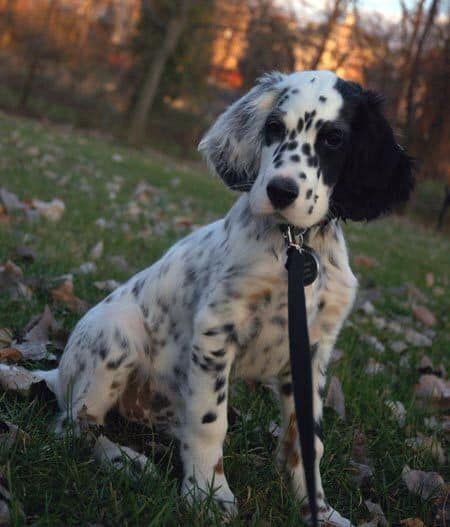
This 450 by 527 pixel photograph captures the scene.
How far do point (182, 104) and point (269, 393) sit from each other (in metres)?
27.0

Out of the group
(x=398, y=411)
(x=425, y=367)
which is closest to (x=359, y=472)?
(x=398, y=411)

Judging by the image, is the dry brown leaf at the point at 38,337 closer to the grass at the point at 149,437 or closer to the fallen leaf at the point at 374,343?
the grass at the point at 149,437

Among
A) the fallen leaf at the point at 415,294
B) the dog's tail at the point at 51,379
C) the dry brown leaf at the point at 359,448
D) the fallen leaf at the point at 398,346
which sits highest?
the fallen leaf at the point at 415,294

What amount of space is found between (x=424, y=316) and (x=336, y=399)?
9.50 ft

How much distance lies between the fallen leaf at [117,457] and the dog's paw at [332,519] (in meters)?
0.67

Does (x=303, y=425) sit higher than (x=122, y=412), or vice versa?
(x=303, y=425)

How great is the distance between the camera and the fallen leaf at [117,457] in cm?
214

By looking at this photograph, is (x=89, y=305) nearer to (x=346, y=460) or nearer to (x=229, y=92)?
(x=346, y=460)

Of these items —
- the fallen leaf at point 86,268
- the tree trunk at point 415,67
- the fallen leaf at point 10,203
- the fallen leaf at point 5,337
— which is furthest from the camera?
the tree trunk at point 415,67

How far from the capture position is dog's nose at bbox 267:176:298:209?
7.06 ft

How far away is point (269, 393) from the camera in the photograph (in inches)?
129

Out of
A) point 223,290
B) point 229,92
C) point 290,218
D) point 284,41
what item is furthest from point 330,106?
point 229,92

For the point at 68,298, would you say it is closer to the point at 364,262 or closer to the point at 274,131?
the point at 274,131

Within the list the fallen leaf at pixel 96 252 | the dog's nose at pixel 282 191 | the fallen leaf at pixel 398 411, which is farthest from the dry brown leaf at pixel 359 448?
the fallen leaf at pixel 96 252
